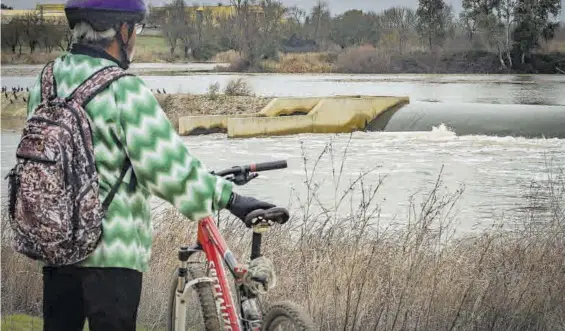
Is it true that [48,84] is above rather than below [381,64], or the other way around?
above

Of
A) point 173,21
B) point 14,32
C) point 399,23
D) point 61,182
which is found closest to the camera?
point 61,182

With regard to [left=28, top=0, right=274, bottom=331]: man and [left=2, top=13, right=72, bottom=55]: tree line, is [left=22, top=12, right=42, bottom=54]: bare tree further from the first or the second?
[left=28, top=0, right=274, bottom=331]: man

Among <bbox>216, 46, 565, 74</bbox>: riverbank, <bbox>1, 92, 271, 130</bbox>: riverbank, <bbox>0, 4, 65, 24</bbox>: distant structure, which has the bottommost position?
<bbox>1, 92, 271, 130</bbox>: riverbank

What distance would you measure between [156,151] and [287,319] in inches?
18.3

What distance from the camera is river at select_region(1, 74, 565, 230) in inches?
448

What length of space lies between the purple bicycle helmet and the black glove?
0.45m

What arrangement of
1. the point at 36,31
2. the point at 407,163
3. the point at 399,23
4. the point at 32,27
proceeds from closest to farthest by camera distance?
the point at 36,31, the point at 32,27, the point at 407,163, the point at 399,23

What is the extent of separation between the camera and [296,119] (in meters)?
19.2

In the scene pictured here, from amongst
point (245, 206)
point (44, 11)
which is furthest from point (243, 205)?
point (44, 11)

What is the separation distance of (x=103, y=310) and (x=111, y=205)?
229 mm

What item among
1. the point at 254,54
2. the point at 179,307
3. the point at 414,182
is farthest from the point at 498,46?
the point at 179,307

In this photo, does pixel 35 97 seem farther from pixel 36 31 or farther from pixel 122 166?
pixel 36 31

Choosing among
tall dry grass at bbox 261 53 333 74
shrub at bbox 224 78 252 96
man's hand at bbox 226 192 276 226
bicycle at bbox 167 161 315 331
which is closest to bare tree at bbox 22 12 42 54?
bicycle at bbox 167 161 315 331

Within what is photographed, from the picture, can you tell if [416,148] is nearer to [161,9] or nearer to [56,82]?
[161,9]
